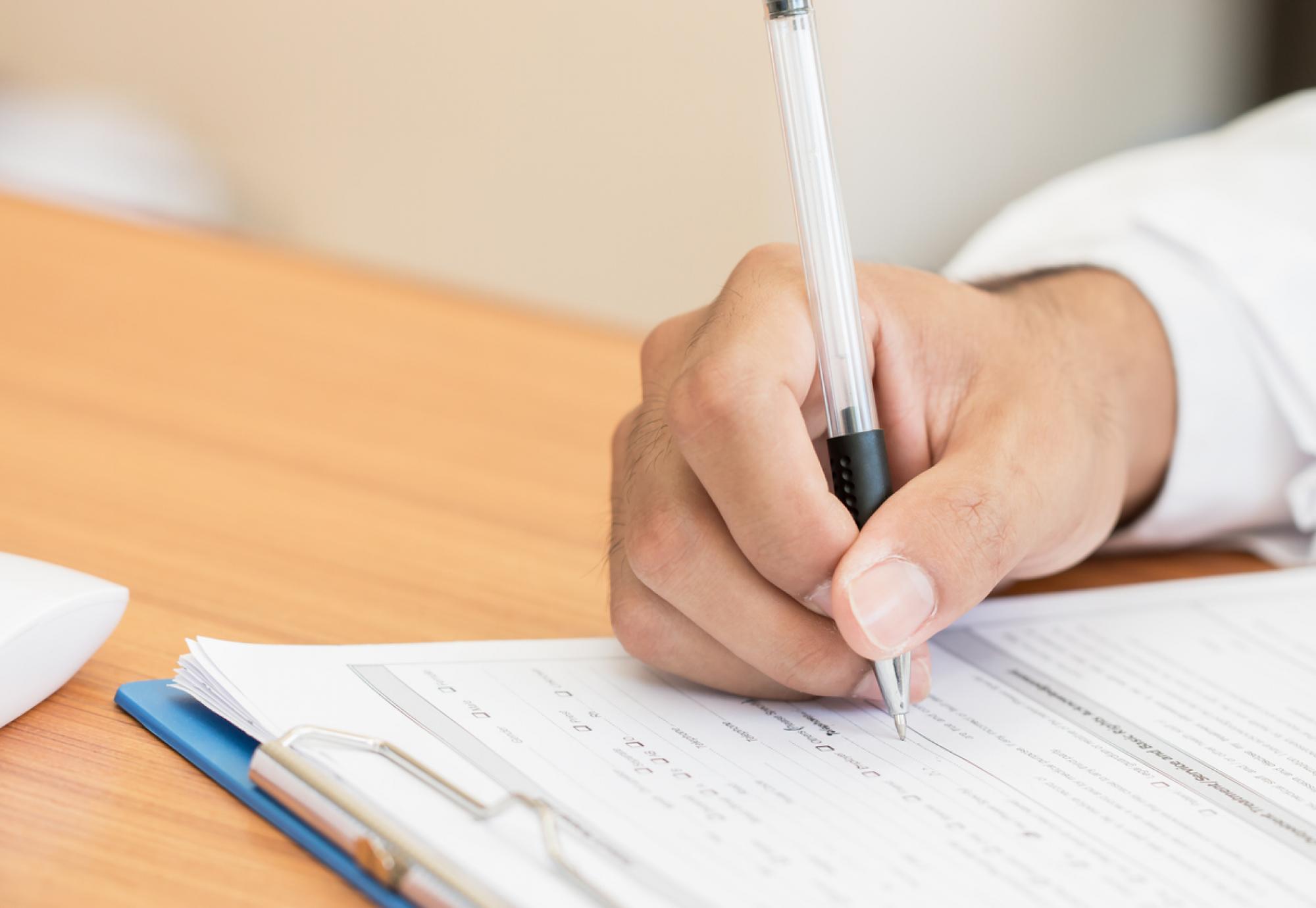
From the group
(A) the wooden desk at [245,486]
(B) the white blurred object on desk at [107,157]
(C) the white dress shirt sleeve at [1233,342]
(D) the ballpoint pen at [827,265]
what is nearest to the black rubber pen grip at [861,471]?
(D) the ballpoint pen at [827,265]

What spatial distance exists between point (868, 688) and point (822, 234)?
15 cm

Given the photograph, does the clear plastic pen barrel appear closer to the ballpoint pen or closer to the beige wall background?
the ballpoint pen

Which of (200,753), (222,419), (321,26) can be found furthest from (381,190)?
(200,753)

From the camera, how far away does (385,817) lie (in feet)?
1.00

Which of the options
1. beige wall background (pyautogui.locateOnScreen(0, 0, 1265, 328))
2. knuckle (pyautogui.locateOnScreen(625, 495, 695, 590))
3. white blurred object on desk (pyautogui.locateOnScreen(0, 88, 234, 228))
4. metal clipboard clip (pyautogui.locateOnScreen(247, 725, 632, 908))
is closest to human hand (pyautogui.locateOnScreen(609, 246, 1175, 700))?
knuckle (pyautogui.locateOnScreen(625, 495, 695, 590))

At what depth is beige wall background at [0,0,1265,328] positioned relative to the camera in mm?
1811

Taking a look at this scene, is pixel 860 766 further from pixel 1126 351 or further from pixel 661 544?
pixel 1126 351

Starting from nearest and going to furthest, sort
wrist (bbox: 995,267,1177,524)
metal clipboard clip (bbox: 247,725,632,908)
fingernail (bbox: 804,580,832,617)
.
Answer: metal clipboard clip (bbox: 247,725,632,908), fingernail (bbox: 804,580,832,617), wrist (bbox: 995,267,1177,524)

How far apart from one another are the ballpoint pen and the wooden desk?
142 mm

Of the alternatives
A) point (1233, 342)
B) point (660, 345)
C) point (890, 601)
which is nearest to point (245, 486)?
point (660, 345)

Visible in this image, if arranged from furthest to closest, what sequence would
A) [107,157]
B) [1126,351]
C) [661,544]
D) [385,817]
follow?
1. [107,157]
2. [1126,351]
3. [661,544]
4. [385,817]

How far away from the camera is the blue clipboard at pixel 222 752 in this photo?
0.30m

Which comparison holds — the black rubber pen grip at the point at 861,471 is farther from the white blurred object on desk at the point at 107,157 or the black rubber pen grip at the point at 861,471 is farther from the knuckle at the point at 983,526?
the white blurred object on desk at the point at 107,157

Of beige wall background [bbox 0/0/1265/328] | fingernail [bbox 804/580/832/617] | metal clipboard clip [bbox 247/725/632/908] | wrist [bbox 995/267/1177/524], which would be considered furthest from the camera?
beige wall background [bbox 0/0/1265/328]
